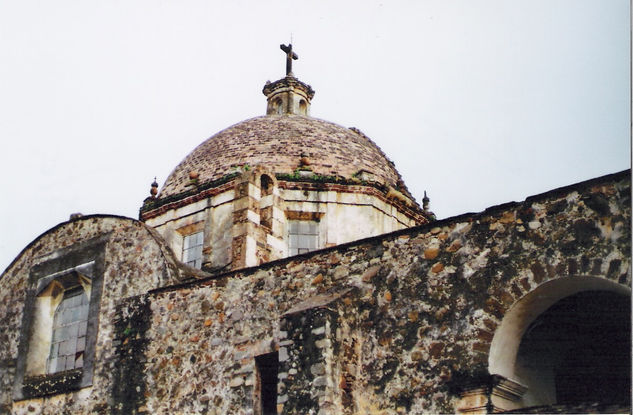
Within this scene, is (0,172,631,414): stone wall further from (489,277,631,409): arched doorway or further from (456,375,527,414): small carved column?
(489,277,631,409): arched doorway

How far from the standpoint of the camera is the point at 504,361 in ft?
29.0

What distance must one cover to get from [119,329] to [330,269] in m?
4.13

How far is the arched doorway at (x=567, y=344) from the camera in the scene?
342 inches

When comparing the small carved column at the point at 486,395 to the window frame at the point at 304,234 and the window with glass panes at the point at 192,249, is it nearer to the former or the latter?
the window frame at the point at 304,234

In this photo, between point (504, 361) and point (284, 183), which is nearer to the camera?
point (504, 361)

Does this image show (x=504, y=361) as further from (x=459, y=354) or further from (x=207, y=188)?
(x=207, y=188)

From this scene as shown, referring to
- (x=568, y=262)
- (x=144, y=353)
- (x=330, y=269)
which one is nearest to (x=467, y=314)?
(x=568, y=262)

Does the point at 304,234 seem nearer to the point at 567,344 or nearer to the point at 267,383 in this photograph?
the point at 267,383

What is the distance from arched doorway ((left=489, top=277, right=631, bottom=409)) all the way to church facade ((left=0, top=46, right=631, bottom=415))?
0.07 feet

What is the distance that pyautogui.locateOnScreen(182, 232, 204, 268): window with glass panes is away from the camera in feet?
55.2

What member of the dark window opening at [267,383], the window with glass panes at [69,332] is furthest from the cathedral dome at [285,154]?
the dark window opening at [267,383]

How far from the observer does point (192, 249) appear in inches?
672

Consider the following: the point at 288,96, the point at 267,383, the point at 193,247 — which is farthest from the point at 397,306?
the point at 288,96

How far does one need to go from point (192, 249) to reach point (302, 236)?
245 centimetres
